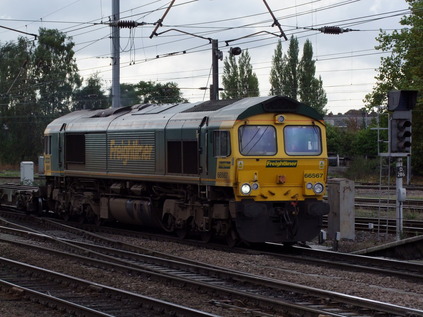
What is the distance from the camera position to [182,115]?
765 inches

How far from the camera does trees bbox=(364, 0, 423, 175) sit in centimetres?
5062

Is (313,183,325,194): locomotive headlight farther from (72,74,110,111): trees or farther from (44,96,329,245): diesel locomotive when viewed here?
(72,74,110,111): trees

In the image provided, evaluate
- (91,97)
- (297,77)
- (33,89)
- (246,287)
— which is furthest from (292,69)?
(246,287)

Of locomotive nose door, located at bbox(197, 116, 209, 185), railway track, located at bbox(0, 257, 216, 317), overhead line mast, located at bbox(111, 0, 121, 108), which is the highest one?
overhead line mast, located at bbox(111, 0, 121, 108)

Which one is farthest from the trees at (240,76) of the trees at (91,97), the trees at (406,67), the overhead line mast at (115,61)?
the overhead line mast at (115,61)

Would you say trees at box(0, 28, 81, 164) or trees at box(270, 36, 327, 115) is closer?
trees at box(0, 28, 81, 164)

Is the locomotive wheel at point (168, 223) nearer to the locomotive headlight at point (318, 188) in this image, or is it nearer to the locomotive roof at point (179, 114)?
the locomotive roof at point (179, 114)

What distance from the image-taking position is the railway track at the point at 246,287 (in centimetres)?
1055

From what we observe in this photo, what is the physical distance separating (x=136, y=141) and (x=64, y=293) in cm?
896

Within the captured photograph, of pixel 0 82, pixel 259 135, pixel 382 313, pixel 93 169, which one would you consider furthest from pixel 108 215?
pixel 0 82

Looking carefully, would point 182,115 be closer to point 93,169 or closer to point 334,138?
point 93,169

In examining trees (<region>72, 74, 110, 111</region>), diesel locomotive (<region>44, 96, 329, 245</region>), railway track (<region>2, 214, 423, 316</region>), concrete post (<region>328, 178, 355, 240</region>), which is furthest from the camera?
trees (<region>72, 74, 110, 111</region>)

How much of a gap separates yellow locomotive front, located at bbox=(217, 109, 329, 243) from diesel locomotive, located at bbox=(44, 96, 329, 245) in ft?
0.07

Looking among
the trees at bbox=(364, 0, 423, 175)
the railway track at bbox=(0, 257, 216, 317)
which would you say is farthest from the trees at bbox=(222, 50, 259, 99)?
the railway track at bbox=(0, 257, 216, 317)
